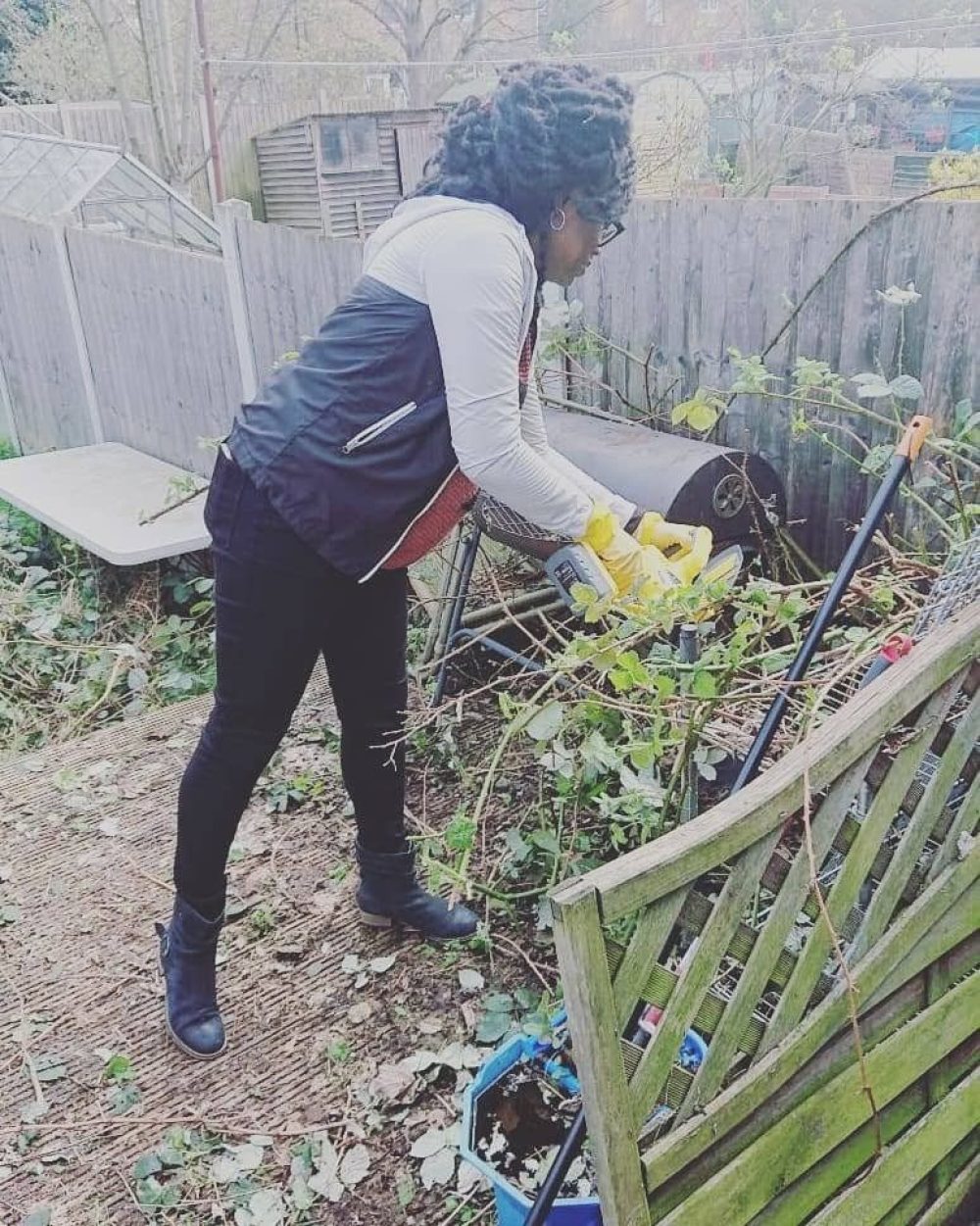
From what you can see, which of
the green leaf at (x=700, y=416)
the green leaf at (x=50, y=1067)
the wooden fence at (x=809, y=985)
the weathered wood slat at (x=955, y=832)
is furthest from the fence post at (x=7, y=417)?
the weathered wood slat at (x=955, y=832)

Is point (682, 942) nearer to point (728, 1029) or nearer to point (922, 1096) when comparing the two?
point (922, 1096)

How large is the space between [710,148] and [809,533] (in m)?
8.12

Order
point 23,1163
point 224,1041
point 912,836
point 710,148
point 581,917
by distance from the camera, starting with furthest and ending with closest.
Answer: point 710,148, point 224,1041, point 23,1163, point 912,836, point 581,917

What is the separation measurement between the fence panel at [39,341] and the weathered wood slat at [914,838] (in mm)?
6176

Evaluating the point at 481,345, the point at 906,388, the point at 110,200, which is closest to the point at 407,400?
the point at 481,345

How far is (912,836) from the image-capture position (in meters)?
1.63

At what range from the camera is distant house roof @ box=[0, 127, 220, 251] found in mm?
6879

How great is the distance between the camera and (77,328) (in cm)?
661

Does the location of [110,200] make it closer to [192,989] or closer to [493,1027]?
[192,989]

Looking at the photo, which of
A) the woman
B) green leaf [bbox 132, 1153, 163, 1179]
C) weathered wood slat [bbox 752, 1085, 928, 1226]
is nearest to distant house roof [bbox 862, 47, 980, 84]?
the woman

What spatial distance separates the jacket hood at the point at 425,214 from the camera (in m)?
1.93

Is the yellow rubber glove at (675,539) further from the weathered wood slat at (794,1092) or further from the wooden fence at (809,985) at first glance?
the weathered wood slat at (794,1092)

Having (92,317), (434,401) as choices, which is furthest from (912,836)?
(92,317)

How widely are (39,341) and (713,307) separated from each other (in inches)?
200
